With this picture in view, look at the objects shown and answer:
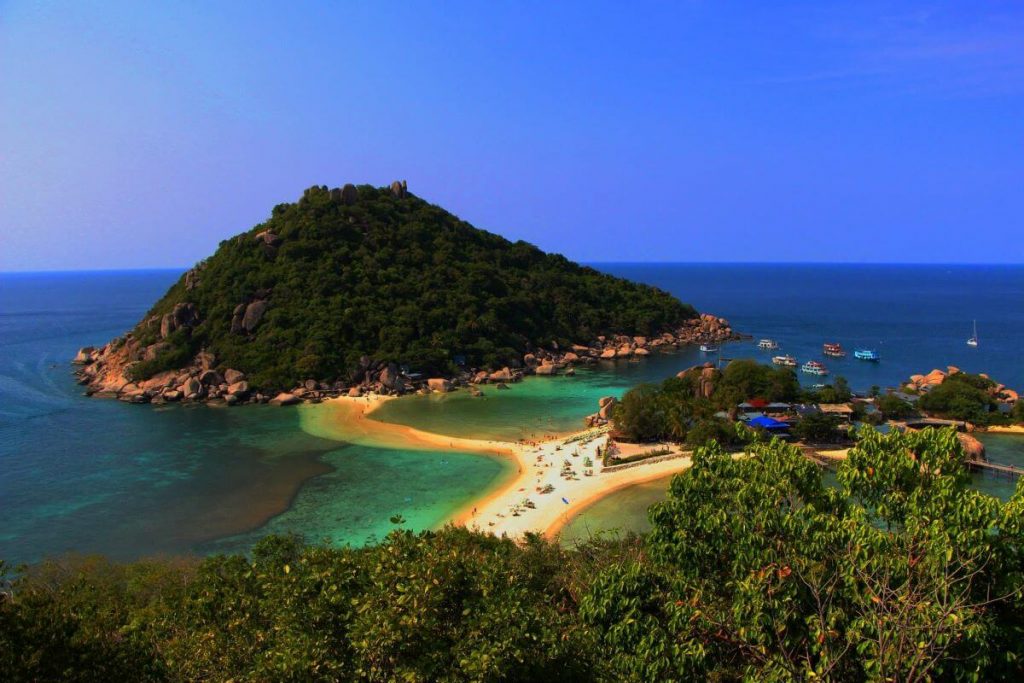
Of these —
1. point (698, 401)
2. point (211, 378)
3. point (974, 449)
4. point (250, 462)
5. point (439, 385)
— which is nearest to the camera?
point (974, 449)

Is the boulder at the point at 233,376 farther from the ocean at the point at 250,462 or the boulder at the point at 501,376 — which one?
the boulder at the point at 501,376

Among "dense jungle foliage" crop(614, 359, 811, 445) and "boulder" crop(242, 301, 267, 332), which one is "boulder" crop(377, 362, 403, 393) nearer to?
"boulder" crop(242, 301, 267, 332)

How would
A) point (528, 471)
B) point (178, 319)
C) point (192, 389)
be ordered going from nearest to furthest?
point (528, 471)
point (192, 389)
point (178, 319)

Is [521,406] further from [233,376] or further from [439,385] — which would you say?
[233,376]

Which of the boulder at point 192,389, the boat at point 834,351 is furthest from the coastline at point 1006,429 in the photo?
the boulder at point 192,389

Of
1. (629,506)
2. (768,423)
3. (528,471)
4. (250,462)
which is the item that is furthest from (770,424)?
(250,462)

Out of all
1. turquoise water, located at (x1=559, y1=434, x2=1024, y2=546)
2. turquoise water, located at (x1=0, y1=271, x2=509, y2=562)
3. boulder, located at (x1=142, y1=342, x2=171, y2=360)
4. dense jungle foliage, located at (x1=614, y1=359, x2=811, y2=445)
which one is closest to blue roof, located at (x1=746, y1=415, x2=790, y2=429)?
dense jungle foliage, located at (x1=614, y1=359, x2=811, y2=445)

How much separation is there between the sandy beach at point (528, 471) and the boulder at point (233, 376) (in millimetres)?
8681

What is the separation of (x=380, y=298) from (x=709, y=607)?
52.7 meters

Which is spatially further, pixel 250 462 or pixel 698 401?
pixel 698 401

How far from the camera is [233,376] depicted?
47.9 m

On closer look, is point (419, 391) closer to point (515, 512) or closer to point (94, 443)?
point (94, 443)

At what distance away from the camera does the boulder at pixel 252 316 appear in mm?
52375

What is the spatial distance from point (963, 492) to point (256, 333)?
51.7 meters
